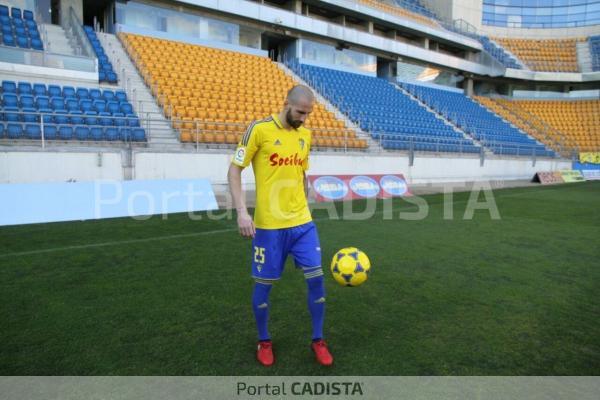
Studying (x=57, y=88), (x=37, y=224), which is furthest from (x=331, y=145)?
(x=37, y=224)

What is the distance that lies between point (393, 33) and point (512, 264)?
2884 centimetres

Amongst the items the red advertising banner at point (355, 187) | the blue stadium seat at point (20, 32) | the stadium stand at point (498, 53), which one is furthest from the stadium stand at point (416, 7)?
the blue stadium seat at point (20, 32)

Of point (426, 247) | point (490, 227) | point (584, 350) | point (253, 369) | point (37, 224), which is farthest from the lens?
point (490, 227)

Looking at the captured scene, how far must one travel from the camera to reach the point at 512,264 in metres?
5.52

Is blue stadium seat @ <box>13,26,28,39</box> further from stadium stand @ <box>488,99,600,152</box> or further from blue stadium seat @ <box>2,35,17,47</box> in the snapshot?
stadium stand @ <box>488,99,600,152</box>

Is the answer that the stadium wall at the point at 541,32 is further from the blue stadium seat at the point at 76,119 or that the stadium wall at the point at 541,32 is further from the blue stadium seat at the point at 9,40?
the blue stadium seat at the point at 76,119

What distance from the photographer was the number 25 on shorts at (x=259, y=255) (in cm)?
290

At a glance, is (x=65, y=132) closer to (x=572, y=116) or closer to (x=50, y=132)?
(x=50, y=132)

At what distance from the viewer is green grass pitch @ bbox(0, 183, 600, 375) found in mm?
2855

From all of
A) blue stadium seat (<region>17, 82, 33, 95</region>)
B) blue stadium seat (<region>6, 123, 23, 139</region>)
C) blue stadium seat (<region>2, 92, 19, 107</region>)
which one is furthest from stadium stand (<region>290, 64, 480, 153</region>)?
blue stadium seat (<region>2, 92, 19, 107</region>)

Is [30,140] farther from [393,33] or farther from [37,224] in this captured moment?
[393,33]

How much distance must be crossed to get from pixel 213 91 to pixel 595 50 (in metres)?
36.8

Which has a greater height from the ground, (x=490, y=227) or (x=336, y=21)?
(x=336, y=21)

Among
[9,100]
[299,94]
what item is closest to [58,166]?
[9,100]
